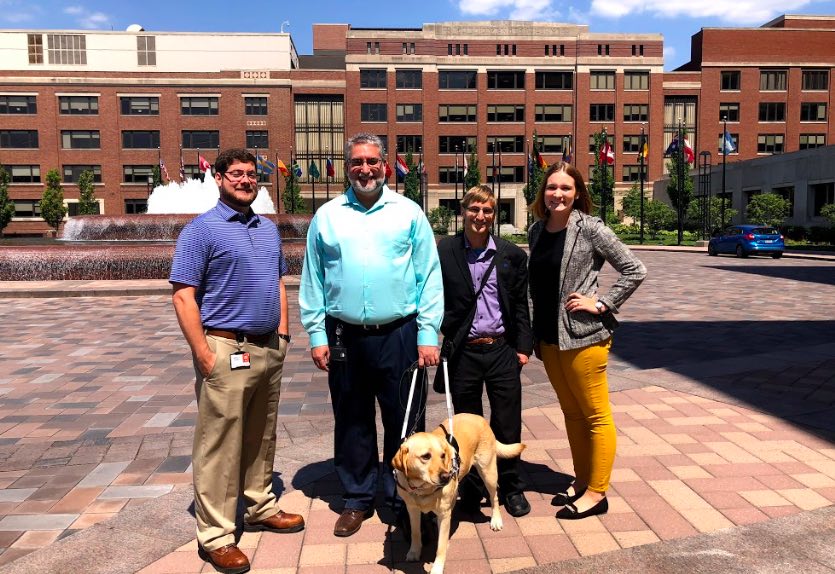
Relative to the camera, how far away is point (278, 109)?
6744 cm

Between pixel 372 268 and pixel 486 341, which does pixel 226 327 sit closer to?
pixel 372 268

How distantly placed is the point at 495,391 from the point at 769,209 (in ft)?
146

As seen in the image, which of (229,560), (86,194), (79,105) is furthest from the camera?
(79,105)

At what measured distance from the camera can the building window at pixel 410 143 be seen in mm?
69188

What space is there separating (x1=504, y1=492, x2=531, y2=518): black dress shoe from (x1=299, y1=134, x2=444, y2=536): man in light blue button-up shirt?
→ 754 mm

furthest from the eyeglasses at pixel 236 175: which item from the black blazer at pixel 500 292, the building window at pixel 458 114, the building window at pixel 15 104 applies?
the building window at pixel 15 104

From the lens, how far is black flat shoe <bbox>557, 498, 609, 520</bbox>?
152 inches

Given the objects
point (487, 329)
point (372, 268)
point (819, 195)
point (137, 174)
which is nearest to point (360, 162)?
point (372, 268)

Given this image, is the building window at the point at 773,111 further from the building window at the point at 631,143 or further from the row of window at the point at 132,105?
the row of window at the point at 132,105

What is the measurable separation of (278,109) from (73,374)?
6344cm

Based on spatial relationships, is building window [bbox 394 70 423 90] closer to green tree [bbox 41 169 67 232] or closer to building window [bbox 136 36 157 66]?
building window [bbox 136 36 157 66]

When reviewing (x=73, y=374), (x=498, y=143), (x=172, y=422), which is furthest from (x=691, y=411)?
(x=498, y=143)

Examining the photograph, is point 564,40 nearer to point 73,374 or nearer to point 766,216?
point 766,216

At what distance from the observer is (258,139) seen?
222 ft
